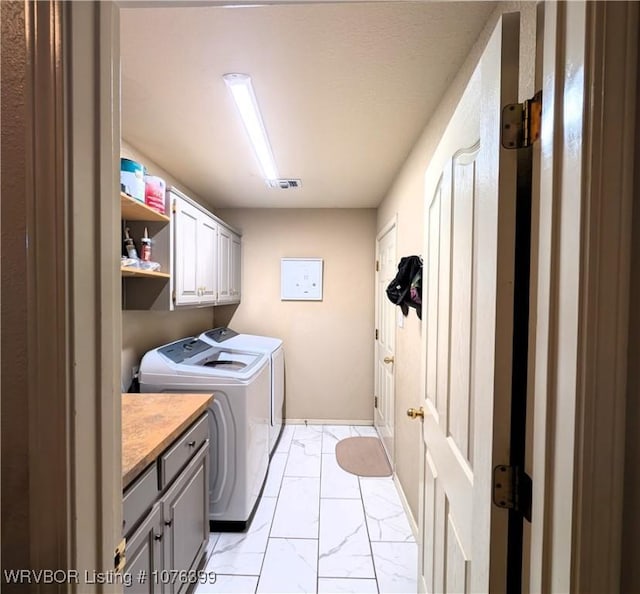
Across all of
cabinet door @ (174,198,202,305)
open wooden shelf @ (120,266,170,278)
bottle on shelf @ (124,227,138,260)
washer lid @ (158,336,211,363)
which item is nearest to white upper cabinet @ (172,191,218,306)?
cabinet door @ (174,198,202,305)

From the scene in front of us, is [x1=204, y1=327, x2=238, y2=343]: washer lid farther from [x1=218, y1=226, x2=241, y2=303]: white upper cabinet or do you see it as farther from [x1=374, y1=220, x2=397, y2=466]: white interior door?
→ [x1=374, y1=220, x2=397, y2=466]: white interior door

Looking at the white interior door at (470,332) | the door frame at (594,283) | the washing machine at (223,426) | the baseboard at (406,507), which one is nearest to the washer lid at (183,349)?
the washing machine at (223,426)

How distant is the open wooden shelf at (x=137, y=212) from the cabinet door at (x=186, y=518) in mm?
1283

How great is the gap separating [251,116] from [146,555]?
1982 mm

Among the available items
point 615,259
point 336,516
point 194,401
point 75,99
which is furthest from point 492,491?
point 336,516

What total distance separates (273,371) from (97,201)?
8.25ft

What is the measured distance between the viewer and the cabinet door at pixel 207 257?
2.44 meters

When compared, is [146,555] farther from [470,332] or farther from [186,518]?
[470,332]

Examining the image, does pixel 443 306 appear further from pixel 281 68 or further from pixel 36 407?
pixel 281 68

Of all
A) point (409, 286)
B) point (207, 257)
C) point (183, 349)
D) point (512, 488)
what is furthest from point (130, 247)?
point (512, 488)

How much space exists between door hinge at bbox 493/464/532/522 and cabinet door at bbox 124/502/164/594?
1116 millimetres

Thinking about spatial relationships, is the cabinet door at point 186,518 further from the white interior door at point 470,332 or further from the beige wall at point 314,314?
the beige wall at point 314,314

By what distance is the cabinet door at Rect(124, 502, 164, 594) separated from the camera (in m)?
1.05

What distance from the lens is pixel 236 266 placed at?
343 cm
